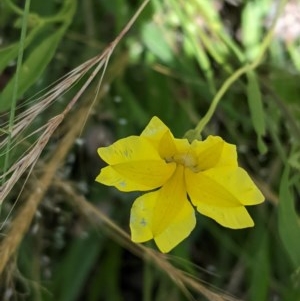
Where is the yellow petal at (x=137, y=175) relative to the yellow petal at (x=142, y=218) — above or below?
above

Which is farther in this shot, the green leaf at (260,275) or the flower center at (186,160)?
the green leaf at (260,275)

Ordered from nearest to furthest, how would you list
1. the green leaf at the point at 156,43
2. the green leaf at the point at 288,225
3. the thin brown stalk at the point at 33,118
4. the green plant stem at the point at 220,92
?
the thin brown stalk at the point at 33,118 < the green plant stem at the point at 220,92 < the green leaf at the point at 288,225 < the green leaf at the point at 156,43

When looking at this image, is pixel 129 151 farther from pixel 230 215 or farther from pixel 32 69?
pixel 32 69

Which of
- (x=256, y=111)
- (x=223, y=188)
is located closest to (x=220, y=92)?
(x=256, y=111)

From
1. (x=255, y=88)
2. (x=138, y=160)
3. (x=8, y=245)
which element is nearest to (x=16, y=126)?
(x=138, y=160)

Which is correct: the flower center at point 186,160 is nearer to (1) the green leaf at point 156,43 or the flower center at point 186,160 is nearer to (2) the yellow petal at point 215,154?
(2) the yellow petal at point 215,154

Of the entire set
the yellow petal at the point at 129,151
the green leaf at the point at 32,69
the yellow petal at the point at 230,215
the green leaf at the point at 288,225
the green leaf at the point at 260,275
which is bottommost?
the green leaf at the point at 260,275

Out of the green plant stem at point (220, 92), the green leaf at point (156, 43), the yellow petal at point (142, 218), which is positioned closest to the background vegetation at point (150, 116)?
the green leaf at point (156, 43)

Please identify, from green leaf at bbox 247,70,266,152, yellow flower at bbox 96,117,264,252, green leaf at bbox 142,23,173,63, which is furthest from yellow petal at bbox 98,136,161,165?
green leaf at bbox 142,23,173,63
